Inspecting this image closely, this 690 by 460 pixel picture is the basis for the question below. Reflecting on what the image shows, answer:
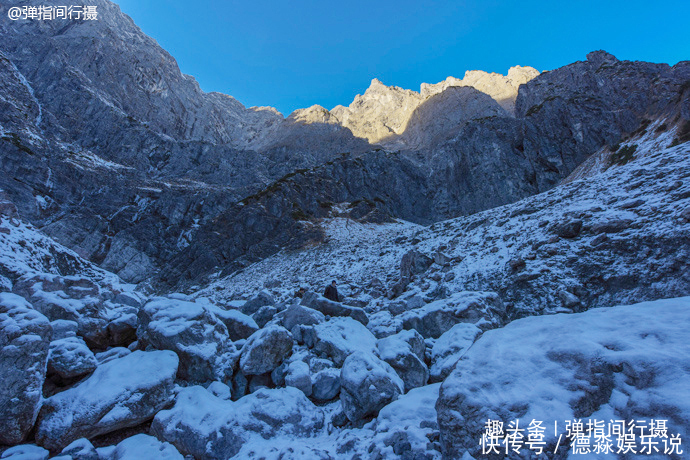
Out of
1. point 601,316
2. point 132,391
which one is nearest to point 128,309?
point 132,391

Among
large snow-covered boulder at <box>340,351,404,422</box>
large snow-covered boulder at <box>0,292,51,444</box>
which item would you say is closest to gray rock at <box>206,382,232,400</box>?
large snow-covered boulder at <box>340,351,404,422</box>

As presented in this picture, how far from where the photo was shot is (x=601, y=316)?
520cm

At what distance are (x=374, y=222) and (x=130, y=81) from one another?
96376 millimetres

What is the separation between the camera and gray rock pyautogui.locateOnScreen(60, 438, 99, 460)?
5598 millimetres

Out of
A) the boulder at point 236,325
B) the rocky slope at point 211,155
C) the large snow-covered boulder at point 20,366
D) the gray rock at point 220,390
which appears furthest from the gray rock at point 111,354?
the rocky slope at point 211,155

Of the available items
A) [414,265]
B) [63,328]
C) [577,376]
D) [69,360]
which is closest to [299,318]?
[69,360]

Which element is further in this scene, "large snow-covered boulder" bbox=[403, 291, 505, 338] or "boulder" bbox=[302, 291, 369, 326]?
"boulder" bbox=[302, 291, 369, 326]

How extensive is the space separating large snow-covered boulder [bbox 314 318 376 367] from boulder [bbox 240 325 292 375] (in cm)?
90

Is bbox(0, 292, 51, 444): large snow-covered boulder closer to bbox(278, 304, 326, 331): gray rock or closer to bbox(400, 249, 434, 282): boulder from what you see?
bbox(278, 304, 326, 331): gray rock

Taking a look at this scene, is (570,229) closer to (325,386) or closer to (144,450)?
(325,386)

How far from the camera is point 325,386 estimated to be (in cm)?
750

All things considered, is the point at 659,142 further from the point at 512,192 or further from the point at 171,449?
the point at 171,449

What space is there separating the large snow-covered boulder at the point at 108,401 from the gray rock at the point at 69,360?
260mm

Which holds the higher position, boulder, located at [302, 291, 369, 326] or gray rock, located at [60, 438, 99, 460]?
boulder, located at [302, 291, 369, 326]
